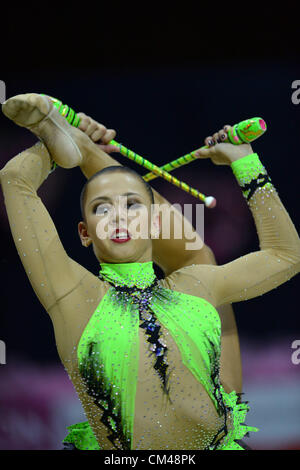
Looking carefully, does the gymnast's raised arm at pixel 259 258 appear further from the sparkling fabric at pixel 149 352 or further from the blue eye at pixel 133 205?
the blue eye at pixel 133 205

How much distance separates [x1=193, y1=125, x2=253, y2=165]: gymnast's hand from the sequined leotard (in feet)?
1.24

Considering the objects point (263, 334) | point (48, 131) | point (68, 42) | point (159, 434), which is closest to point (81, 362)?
point (159, 434)

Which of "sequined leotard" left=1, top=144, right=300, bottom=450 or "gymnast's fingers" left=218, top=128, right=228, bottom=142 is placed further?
"gymnast's fingers" left=218, top=128, right=228, bottom=142

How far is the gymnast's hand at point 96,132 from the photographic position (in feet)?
4.58

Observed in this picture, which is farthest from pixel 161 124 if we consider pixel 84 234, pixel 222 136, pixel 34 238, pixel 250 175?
pixel 34 238

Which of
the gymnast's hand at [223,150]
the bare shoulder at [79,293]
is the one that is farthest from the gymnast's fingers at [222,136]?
the bare shoulder at [79,293]

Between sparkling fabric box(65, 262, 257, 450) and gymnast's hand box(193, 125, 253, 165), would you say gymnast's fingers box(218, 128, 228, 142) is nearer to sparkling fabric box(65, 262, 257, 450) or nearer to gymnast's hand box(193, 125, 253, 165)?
gymnast's hand box(193, 125, 253, 165)

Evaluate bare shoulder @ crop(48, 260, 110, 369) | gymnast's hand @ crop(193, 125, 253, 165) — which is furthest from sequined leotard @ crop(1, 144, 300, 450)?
gymnast's hand @ crop(193, 125, 253, 165)

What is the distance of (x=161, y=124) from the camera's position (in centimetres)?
182

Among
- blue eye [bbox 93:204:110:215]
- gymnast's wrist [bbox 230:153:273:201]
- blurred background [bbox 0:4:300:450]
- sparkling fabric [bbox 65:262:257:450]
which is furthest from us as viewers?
blurred background [bbox 0:4:300:450]

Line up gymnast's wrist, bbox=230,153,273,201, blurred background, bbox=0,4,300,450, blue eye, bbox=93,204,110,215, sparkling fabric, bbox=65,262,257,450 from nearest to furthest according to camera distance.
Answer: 1. sparkling fabric, bbox=65,262,257,450
2. blue eye, bbox=93,204,110,215
3. gymnast's wrist, bbox=230,153,273,201
4. blurred background, bbox=0,4,300,450

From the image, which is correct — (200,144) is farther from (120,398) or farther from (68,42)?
(120,398)

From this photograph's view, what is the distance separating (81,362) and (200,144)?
98cm

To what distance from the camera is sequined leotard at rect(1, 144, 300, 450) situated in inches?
43.0
